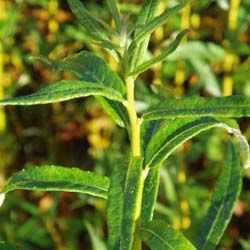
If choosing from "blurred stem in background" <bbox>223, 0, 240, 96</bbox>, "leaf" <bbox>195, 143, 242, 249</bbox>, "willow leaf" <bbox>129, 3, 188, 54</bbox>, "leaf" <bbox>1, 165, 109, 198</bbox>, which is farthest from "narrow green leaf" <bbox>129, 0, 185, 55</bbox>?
"blurred stem in background" <bbox>223, 0, 240, 96</bbox>

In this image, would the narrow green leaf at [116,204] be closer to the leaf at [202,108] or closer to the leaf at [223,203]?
the leaf at [202,108]

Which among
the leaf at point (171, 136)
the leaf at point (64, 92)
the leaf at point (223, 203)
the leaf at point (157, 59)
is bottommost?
the leaf at point (223, 203)

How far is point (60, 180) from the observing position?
1.21 metres

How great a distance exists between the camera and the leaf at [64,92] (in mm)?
1074

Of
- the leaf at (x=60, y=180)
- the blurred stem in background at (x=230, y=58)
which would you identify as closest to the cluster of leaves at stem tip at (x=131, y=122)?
the leaf at (x=60, y=180)

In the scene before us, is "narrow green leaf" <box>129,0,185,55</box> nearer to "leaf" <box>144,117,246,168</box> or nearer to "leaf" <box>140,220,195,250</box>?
"leaf" <box>144,117,246,168</box>

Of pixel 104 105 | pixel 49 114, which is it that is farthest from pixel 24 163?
pixel 104 105

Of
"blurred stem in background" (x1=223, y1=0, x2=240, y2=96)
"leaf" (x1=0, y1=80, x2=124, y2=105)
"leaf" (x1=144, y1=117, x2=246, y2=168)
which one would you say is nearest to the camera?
"leaf" (x1=0, y1=80, x2=124, y2=105)

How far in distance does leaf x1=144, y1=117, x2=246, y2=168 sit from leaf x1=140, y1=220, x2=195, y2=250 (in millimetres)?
103

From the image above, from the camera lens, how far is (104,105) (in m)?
1.27

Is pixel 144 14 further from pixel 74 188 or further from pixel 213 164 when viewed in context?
pixel 213 164

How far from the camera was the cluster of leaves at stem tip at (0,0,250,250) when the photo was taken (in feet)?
3.62

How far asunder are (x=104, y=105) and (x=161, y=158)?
157 millimetres

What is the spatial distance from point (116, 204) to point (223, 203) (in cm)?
40
